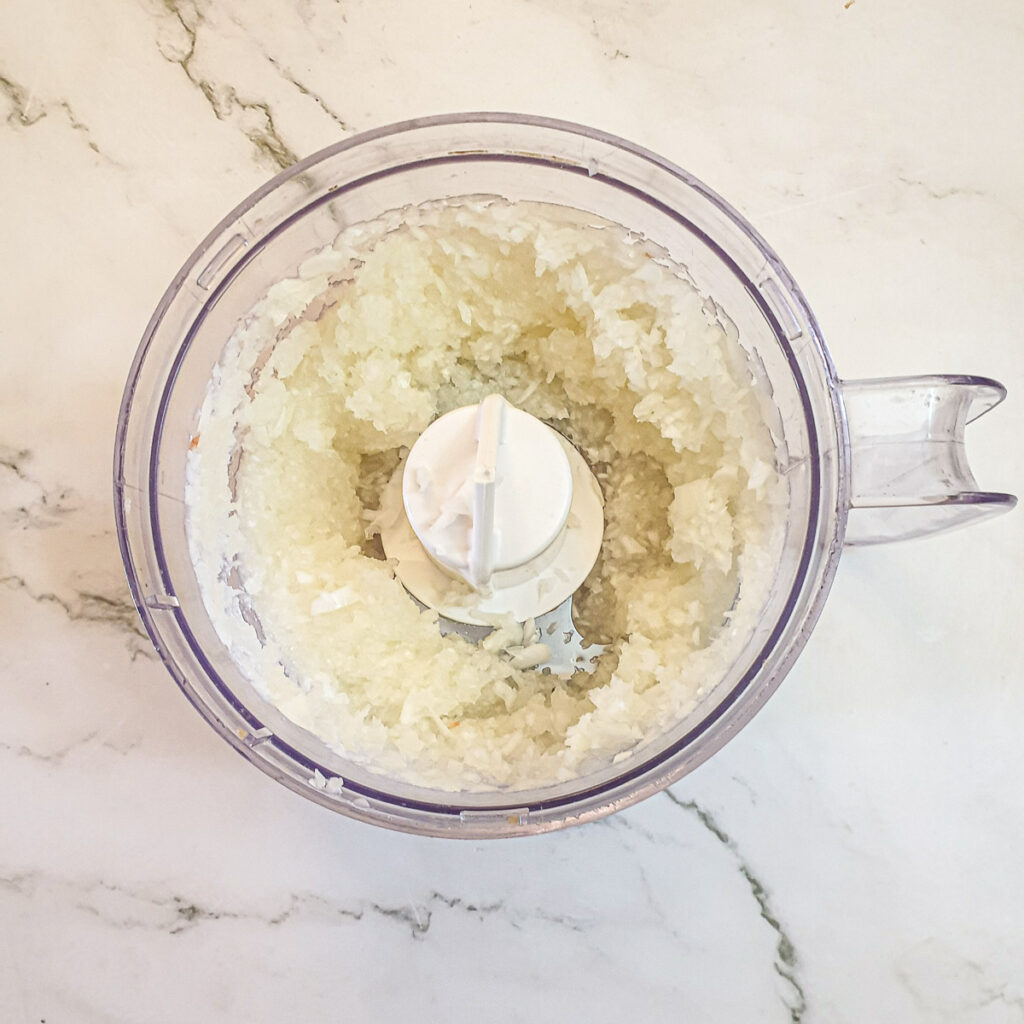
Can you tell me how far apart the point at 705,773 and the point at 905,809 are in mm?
156

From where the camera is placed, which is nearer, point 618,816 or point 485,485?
point 485,485

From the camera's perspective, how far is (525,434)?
1.94ft

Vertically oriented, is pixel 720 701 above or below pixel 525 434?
below

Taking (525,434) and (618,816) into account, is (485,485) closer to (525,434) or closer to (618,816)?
(525,434)

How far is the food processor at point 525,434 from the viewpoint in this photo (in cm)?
51

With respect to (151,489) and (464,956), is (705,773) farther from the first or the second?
(151,489)

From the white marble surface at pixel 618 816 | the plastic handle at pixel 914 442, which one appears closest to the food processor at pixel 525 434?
the plastic handle at pixel 914 442

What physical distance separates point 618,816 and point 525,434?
294mm

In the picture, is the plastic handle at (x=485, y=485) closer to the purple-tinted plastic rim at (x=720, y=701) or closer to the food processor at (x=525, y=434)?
the food processor at (x=525, y=434)

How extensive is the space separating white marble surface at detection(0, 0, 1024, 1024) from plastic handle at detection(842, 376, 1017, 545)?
0.13 meters

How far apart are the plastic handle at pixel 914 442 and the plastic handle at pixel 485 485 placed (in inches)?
8.6

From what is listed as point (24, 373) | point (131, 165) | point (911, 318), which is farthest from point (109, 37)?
point (911, 318)

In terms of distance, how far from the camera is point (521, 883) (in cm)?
63

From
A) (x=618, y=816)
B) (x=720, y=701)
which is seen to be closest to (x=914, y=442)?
(x=720, y=701)
